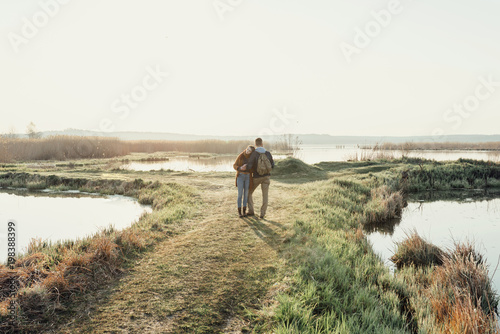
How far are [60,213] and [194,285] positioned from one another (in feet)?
27.7

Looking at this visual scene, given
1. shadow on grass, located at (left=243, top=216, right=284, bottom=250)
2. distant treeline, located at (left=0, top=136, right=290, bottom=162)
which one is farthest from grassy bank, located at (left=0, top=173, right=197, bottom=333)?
distant treeline, located at (left=0, top=136, right=290, bottom=162)

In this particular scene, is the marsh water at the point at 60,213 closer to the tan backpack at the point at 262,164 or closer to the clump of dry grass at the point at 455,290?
the tan backpack at the point at 262,164

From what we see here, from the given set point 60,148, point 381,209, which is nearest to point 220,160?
point 60,148

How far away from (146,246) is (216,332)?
3.32m

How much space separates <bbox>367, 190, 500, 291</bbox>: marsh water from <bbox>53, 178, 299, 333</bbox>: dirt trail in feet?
11.8

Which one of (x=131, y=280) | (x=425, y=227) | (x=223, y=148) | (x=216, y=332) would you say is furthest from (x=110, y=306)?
(x=223, y=148)

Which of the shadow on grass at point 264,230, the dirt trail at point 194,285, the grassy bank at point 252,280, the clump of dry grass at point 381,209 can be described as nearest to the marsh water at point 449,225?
the clump of dry grass at point 381,209

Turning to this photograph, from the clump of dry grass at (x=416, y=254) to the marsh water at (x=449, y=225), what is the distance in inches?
8.9

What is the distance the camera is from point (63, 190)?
1529 cm

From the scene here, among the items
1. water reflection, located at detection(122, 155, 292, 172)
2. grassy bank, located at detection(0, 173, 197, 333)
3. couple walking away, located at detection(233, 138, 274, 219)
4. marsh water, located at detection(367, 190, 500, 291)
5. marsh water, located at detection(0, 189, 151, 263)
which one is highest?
couple walking away, located at detection(233, 138, 274, 219)

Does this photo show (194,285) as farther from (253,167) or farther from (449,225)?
(449,225)

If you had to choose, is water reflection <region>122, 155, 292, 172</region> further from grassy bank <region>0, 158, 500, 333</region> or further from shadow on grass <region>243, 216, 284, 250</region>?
grassy bank <region>0, 158, 500, 333</region>

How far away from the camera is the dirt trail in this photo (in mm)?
3799

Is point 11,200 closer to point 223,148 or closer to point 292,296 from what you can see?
point 292,296
